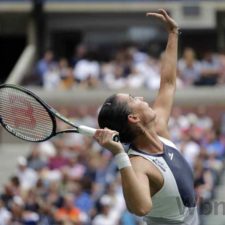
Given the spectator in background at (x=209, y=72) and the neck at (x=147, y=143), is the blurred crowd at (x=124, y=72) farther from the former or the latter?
the neck at (x=147, y=143)

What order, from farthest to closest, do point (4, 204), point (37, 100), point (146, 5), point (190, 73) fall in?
point (146, 5)
point (190, 73)
point (4, 204)
point (37, 100)

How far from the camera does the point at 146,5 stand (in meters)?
22.6

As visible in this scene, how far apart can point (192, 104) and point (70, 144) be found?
13.8 feet

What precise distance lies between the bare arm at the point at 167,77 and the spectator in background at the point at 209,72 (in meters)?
11.9

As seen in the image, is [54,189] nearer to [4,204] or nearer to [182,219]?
[4,204]

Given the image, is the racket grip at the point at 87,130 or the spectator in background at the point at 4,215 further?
the spectator in background at the point at 4,215

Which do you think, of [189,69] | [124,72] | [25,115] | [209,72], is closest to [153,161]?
[25,115]

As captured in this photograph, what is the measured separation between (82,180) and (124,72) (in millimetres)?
5300

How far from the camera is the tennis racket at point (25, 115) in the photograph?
6.07 m

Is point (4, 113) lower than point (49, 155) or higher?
higher

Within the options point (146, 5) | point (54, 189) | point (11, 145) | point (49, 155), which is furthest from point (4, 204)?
point (146, 5)

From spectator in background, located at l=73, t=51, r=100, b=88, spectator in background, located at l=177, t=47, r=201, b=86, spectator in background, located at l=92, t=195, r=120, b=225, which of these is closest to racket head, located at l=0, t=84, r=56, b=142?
spectator in background, located at l=92, t=195, r=120, b=225

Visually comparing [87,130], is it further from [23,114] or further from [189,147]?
[189,147]

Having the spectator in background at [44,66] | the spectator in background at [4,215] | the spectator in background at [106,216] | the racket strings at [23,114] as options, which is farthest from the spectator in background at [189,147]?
the racket strings at [23,114]
